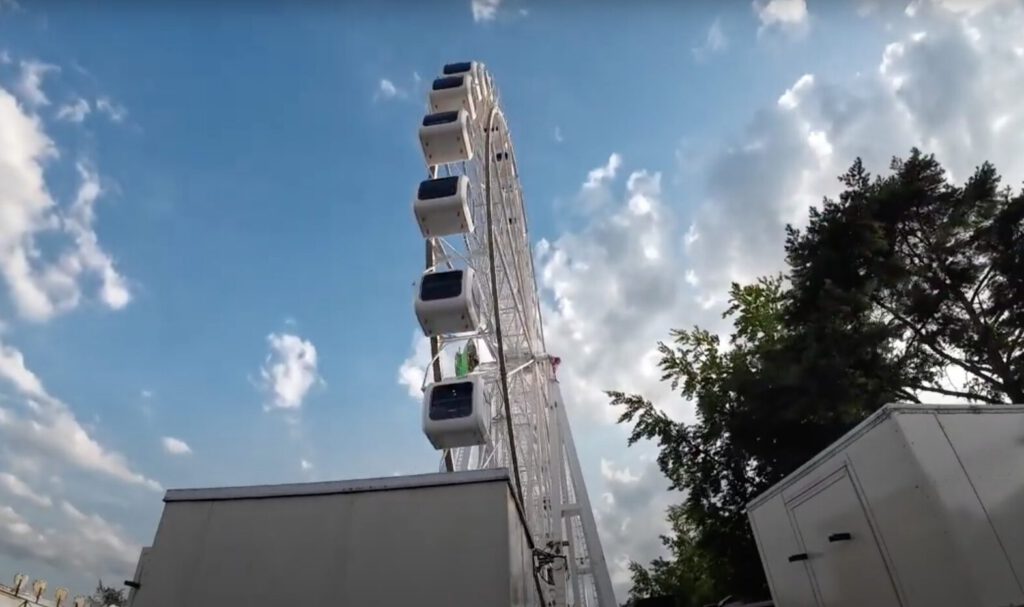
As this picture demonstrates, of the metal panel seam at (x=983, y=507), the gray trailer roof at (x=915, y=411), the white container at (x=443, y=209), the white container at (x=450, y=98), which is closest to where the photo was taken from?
the metal panel seam at (x=983, y=507)

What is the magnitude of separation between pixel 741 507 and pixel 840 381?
4.37 meters

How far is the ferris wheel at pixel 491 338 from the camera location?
9.57 meters

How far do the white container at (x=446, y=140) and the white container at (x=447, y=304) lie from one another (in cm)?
336

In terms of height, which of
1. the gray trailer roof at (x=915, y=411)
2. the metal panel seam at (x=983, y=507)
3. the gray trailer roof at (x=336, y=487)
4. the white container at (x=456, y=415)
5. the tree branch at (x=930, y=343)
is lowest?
the metal panel seam at (x=983, y=507)

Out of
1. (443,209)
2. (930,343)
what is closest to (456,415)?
(443,209)

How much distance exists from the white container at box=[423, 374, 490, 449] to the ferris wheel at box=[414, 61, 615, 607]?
2 centimetres

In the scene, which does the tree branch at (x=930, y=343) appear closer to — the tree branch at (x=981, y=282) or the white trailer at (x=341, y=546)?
the tree branch at (x=981, y=282)

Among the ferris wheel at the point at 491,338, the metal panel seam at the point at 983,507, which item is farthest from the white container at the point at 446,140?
the metal panel seam at the point at 983,507

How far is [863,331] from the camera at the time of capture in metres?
11.3

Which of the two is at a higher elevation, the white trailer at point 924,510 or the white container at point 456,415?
the white container at point 456,415

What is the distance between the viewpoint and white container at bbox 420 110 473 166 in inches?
493

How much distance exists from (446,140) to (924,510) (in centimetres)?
1046

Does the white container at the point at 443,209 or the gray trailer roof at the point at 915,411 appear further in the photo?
the white container at the point at 443,209

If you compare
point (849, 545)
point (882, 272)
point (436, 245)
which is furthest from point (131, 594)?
point (882, 272)
